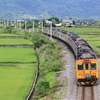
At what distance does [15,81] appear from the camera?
27906 millimetres

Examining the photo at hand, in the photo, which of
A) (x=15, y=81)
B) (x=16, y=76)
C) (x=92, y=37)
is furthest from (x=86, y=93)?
(x=92, y=37)

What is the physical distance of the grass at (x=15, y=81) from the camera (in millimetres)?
23250

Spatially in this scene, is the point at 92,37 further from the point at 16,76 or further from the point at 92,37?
the point at 16,76

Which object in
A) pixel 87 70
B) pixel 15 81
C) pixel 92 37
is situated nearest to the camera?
pixel 87 70

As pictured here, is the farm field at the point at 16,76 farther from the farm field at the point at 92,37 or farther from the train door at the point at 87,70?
the farm field at the point at 92,37

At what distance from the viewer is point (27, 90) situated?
24.5 meters

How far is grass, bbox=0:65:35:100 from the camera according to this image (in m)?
23.2

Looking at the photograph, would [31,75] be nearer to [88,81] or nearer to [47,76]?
[47,76]

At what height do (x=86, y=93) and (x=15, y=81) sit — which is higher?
(x=86, y=93)

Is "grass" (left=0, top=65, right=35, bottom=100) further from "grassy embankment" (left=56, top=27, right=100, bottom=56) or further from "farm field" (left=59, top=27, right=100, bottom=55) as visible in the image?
"farm field" (left=59, top=27, right=100, bottom=55)

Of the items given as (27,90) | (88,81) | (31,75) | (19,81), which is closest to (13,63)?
(31,75)

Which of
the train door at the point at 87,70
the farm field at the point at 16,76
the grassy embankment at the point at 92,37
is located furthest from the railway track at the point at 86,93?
the grassy embankment at the point at 92,37

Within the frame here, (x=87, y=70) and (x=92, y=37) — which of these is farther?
(x=92, y=37)

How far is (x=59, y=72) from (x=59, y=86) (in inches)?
209
